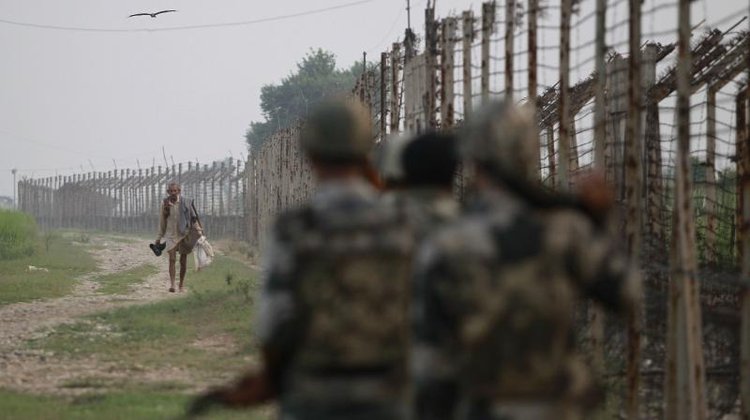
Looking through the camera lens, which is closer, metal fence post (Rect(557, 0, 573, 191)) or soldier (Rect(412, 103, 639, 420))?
soldier (Rect(412, 103, 639, 420))

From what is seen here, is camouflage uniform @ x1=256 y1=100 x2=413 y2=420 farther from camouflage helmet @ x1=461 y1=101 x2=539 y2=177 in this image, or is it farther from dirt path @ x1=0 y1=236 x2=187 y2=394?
dirt path @ x1=0 y1=236 x2=187 y2=394

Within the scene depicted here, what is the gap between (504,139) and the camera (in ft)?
11.1

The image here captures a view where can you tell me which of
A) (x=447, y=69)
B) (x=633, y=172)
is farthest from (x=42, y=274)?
(x=633, y=172)

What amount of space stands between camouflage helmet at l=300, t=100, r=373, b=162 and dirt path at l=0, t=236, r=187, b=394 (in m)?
6.46

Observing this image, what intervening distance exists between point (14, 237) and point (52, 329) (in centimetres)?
2082

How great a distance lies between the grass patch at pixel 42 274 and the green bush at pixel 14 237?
326 millimetres

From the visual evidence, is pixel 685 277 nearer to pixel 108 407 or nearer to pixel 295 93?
pixel 108 407

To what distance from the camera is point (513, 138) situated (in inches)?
133

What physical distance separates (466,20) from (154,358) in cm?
403

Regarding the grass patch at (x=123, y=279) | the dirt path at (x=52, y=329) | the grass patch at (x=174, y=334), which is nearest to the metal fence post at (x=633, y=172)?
the dirt path at (x=52, y=329)

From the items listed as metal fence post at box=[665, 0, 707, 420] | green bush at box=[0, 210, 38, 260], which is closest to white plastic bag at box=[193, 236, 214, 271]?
green bush at box=[0, 210, 38, 260]

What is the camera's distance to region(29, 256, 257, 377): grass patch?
38.5ft

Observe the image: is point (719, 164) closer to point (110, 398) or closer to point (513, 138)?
point (110, 398)

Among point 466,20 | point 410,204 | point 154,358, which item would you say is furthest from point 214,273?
point 410,204
